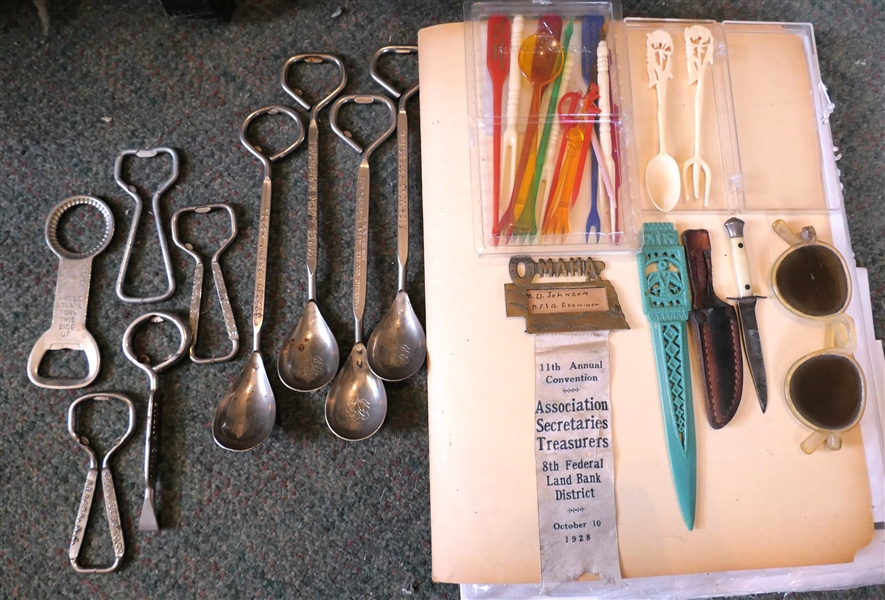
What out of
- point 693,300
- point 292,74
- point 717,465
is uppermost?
point 292,74

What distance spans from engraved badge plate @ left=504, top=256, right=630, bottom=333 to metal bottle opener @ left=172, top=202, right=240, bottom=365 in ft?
1.05

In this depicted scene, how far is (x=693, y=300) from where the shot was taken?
0.61 meters

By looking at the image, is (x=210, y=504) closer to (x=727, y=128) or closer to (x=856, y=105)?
(x=727, y=128)

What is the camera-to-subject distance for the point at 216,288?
2.15 feet

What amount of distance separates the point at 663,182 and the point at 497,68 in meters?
0.23

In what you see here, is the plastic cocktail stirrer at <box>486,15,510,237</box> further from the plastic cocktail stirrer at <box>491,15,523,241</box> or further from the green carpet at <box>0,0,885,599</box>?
the green carpet at <box>0,0,885,599</box>

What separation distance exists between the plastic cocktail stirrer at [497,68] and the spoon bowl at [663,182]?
0.58ft

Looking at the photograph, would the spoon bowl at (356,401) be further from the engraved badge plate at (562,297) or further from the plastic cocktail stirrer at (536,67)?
the plastic cocktail stirrer at (536,67)

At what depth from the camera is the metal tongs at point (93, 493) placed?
60cm

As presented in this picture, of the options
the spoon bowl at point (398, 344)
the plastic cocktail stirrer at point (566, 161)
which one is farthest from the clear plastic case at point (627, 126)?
the spoon bowl at point (398, 344)

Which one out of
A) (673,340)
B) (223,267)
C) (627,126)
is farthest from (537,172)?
(223,267)

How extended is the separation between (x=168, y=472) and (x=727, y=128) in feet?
2.50

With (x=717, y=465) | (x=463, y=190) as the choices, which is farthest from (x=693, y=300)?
(x=463, y=190)

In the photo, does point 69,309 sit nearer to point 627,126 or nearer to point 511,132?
point 511,132
